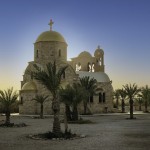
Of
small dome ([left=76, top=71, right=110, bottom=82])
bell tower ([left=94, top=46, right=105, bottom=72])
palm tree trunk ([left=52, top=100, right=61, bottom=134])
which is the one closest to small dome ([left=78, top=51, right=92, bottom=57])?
bell tower ([left=94, top=46, right=105, bottom=72])

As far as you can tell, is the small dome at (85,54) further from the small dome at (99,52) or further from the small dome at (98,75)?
the small dome at (98,75)

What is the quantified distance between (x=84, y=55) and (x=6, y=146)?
49.0 meters

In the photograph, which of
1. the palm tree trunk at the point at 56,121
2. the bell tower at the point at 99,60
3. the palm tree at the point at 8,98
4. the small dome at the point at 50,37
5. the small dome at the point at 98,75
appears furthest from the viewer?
the bell tower at the point at 99,60

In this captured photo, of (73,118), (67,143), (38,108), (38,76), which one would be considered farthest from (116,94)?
(67,143)

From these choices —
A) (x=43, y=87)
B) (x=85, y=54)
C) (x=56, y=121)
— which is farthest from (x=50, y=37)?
(x=56, y=121)

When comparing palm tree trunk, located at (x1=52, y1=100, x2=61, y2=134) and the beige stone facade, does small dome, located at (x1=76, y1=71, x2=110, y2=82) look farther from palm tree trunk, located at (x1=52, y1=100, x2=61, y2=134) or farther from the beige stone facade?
palm tree trunk, located at (x1=52, y1=100, x2=61, y2=134)

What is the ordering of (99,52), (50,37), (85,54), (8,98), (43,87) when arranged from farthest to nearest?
(85,54) < (99,52) < (50,37) < (43,87) < (8,98)

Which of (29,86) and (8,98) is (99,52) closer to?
(29,86)

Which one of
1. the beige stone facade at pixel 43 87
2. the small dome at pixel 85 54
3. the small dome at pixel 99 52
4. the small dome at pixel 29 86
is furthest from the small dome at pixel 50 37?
the small dome at pixel 99 52

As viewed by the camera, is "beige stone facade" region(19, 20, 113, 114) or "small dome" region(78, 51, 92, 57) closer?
"beige stone facade" region(19, 20, 113, 114)

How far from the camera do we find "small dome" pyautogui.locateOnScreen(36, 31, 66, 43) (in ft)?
172

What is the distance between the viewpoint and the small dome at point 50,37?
52.3 m

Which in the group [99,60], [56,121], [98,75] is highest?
[99,60]

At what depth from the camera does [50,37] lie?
52469 mm
